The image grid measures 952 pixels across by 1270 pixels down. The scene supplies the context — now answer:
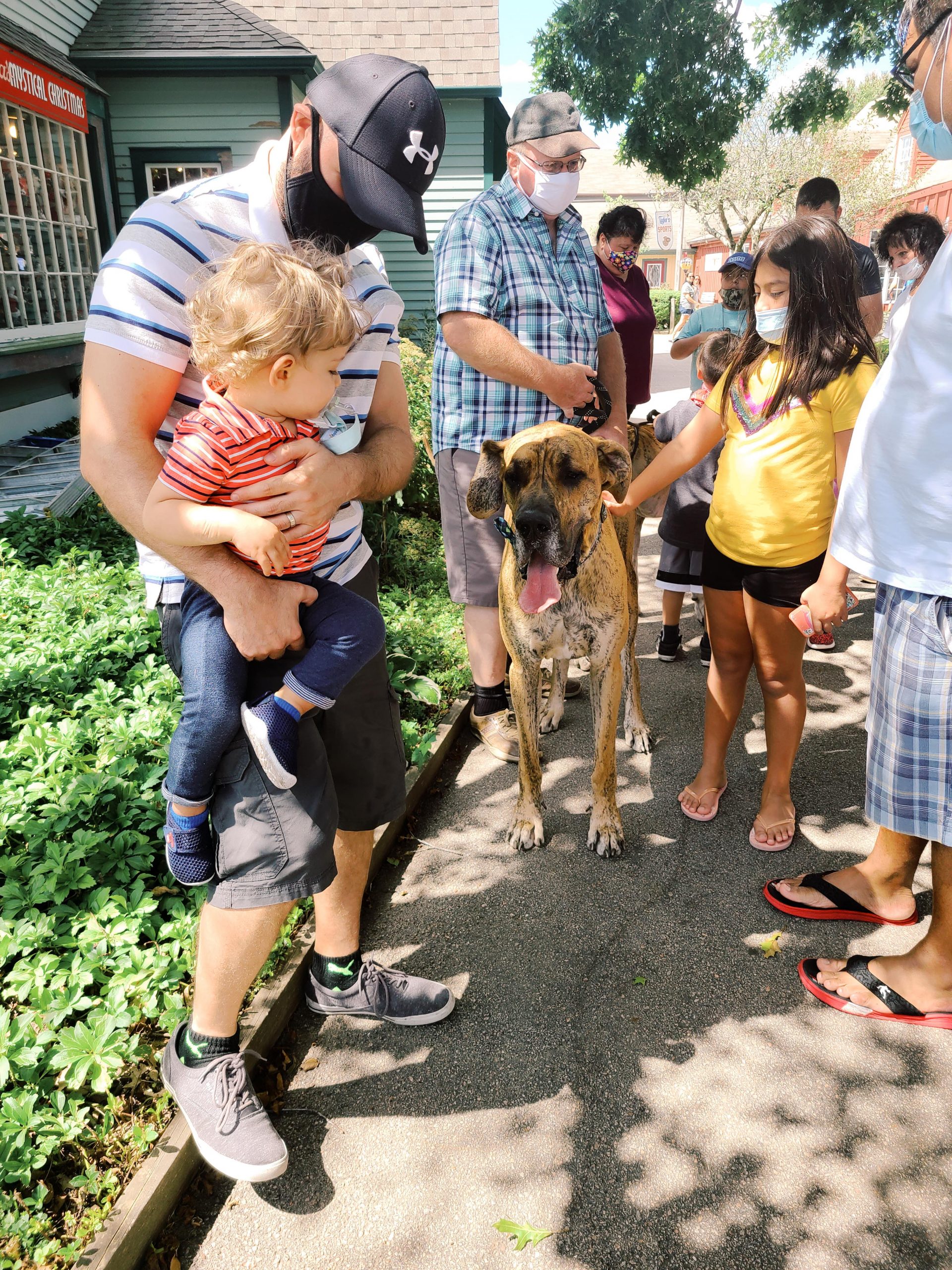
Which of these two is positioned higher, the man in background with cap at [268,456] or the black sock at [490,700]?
the man in background with cap at [268,456]

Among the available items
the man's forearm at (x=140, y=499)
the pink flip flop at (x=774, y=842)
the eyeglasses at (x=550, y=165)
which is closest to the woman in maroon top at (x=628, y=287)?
the eyeglasses at (x=550, y=165)

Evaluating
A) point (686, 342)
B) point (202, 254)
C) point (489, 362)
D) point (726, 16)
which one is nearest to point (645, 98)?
point (726, 16)

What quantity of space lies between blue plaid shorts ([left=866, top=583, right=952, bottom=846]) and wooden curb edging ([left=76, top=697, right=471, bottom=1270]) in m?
1.95

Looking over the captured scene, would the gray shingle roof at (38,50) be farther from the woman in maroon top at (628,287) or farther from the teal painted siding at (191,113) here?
the woman in maroon top at (628,287)

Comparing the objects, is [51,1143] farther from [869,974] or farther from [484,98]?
[484,98]

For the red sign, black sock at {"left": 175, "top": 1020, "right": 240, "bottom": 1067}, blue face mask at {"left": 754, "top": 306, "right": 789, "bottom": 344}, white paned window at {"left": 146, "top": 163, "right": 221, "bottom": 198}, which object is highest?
the red sign

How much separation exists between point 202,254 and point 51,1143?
7.03ft

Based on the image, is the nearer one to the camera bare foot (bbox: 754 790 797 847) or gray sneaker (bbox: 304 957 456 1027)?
gray sneaker (bbox: 304 957 456 1027)

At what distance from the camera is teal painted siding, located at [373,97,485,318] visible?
567 inches

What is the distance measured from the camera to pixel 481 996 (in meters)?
2.92

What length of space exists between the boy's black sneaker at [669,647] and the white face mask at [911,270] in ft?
10.5

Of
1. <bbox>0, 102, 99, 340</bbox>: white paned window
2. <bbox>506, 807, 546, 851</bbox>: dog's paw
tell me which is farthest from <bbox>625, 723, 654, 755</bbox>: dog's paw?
<bbox>0, 102, 99, 340</bbox>: white paned window

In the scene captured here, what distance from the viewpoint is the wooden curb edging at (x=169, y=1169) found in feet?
6.41

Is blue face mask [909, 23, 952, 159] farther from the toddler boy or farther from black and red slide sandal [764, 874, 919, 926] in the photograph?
black and red slide sandal [764, 874, 919, 926]
